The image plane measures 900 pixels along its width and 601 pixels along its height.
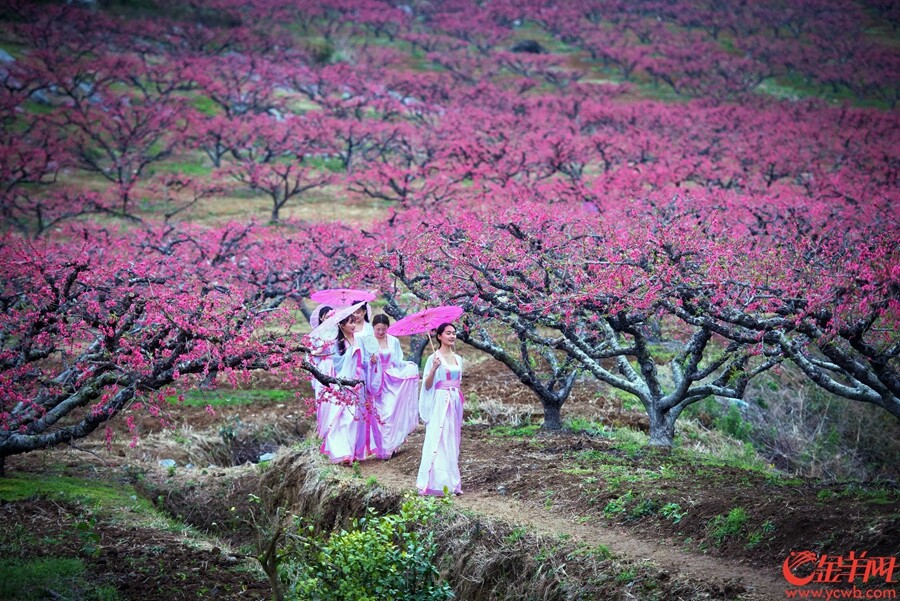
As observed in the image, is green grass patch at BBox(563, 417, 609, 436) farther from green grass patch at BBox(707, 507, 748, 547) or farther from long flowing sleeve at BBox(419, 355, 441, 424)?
green grass patch at BBox(707, 507, 748, 547)

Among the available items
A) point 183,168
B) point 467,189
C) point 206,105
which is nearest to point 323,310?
point 467,189

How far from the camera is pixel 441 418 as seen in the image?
950 cm

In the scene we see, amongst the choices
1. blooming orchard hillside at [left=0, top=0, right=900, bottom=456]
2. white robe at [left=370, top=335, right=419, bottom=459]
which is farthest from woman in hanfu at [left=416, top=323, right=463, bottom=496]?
white robe at [left=370, top=335, right=419, bottom=459]

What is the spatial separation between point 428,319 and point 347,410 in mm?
2269

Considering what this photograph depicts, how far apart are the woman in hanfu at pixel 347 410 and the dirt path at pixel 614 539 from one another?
39cm

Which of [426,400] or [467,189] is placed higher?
[467,189]

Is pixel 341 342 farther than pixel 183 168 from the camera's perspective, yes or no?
No

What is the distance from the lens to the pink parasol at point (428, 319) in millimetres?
9570

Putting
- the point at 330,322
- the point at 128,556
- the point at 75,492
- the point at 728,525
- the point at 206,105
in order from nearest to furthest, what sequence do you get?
the point at 728,525 < the point at 128,556 < the point at 330,322 < the point at 75,492 < the point at 206,105

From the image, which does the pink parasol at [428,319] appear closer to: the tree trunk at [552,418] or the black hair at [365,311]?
the black hair at [365,311]

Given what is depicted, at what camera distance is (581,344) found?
1080 centimetres

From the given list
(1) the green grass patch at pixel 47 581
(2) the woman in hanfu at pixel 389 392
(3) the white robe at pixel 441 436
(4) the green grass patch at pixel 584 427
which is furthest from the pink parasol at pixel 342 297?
(1) the green grass patch at pixel 47 581

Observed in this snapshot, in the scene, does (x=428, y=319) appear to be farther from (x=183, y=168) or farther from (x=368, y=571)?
(x=183, y=168)

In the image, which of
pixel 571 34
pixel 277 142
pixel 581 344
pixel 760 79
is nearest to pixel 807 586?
pixel 581 344
